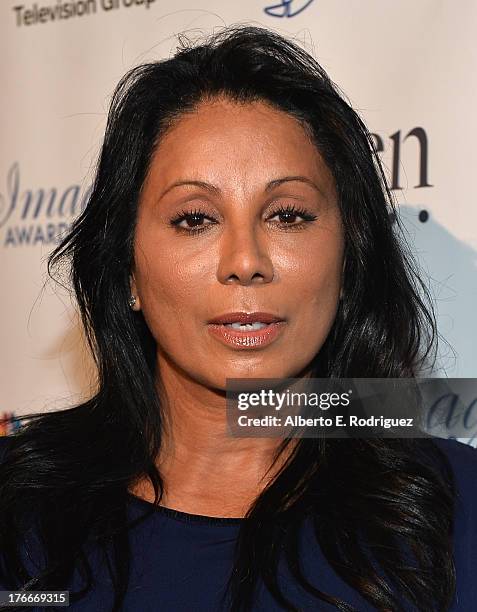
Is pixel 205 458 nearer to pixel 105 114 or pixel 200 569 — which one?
pixel 200 569

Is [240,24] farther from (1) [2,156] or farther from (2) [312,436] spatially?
(2) [312,436]

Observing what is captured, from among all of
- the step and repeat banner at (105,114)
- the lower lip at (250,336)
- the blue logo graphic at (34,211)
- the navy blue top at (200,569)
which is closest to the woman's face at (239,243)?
the lower lip at (250,336)

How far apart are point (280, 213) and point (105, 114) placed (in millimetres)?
748

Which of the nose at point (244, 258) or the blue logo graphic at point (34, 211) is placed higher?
the blue logo graphic at point (34, 211)

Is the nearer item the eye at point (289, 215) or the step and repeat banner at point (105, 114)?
the eye at point (289, 215)

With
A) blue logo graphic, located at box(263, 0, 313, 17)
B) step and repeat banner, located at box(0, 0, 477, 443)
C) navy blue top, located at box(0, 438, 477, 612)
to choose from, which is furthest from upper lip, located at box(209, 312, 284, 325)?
blue logo graphic, located at box(263, 0, 313, 17)

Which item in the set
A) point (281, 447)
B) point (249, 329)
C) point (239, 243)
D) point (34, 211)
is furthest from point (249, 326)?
point (34, 211)

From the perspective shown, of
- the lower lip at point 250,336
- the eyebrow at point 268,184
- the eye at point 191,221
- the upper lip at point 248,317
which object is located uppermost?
the eyebrow at point 268,184

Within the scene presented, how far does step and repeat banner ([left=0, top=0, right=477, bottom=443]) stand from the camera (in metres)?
1.55

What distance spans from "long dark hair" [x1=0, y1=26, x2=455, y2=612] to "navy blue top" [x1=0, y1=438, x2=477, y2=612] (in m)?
0.01

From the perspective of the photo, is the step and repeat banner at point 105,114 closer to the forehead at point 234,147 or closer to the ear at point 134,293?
the forehead at point 234,147

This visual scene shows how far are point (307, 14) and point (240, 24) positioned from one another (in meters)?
0.12

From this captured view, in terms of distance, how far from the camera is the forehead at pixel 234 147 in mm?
1245
